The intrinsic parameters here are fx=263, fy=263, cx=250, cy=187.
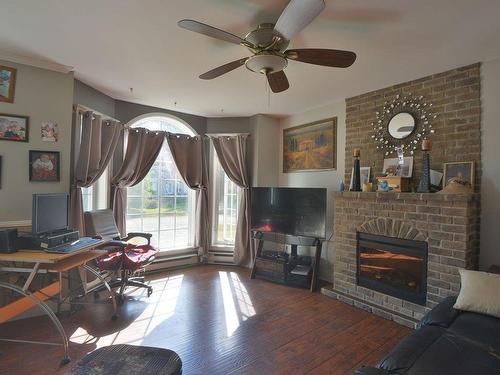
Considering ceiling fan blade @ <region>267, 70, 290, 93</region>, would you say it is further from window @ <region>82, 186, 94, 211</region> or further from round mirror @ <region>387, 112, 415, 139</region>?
window @ <region>82, 186, 94, 211</region>

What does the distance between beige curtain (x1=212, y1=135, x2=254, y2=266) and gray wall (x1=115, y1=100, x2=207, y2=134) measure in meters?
0.53

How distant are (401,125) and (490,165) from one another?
90cm

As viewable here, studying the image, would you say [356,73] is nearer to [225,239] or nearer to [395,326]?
[395,326]

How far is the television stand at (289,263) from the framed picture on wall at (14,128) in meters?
2.99

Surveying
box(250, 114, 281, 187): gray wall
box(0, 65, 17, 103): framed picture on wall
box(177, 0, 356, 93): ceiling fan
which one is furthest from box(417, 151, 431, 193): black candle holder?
box(0, 65, 17, 103): framed picture on wall

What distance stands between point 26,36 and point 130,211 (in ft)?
7.96

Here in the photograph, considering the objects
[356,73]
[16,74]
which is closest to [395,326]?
[356,73]

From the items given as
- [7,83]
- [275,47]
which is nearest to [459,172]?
[275,47]

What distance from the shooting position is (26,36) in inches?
85.0

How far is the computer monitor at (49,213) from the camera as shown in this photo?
2.28 m

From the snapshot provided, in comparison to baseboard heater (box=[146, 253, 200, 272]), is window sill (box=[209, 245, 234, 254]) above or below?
above

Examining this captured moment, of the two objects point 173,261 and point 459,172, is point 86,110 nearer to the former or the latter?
point 173,261

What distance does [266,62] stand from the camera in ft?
6.31

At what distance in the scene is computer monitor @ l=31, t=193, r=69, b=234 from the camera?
2279 millimetres
